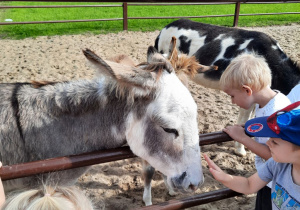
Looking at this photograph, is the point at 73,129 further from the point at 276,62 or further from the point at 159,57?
the point at 276,62

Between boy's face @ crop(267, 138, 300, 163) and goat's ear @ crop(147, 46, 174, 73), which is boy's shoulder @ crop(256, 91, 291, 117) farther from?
goat's ear @ crop(147, 46, 174, 73)

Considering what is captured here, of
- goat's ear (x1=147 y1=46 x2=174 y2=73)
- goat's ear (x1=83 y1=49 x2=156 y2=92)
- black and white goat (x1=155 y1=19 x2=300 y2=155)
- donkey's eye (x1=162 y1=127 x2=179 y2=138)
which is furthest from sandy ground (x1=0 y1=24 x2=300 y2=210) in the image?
goat's ear (x1=147 y1=46 x2=174 y2=73)

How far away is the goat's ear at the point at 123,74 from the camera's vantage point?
1436mm


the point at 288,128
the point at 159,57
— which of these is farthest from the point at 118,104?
the point at 288,128

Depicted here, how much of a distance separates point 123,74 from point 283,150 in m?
0.90

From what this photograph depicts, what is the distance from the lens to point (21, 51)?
6.98 meters

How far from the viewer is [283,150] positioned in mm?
1220

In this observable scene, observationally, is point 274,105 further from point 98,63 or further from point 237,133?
point 98,63

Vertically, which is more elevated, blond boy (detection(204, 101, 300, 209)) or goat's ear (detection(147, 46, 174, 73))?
goat's ear (detection(147, 46, 174, 73))

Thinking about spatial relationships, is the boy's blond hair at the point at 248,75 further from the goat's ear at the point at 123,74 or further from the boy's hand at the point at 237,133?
the goat's ear at the point at 123,74

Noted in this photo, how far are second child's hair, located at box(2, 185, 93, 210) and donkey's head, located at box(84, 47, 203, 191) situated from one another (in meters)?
0.53

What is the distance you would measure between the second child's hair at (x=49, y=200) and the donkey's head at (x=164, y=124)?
526mm

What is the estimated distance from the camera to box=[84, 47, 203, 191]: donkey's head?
5.23 ft

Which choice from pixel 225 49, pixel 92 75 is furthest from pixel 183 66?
pixel 92 75
